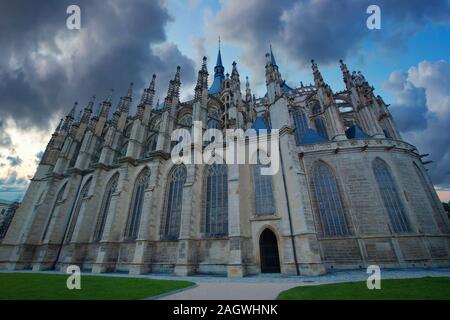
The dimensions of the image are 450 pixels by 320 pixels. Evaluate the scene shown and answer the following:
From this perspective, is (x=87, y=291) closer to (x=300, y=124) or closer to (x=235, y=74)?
(x=235, y=74)

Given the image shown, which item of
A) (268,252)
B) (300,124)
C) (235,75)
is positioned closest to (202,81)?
(235,75)

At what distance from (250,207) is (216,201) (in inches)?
123

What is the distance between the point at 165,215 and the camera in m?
18.6

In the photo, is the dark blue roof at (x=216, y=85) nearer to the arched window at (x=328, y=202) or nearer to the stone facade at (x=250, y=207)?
the stone facade at (x=250, y=207)

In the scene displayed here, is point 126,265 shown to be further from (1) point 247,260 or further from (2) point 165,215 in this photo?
(1) point 247,260

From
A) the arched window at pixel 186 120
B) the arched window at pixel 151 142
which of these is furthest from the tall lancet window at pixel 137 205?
the arched window at pixel 186 120

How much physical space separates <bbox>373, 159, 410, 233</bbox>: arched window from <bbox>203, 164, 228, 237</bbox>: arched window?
44.2 feet

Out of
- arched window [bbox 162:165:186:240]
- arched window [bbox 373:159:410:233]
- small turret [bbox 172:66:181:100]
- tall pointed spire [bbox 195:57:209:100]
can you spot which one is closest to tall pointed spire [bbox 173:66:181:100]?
small turret [bbox 172:66:181:100]

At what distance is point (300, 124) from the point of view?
27500 mm

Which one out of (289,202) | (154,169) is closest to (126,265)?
(154,169)

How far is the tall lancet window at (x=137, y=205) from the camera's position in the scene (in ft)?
63.2
